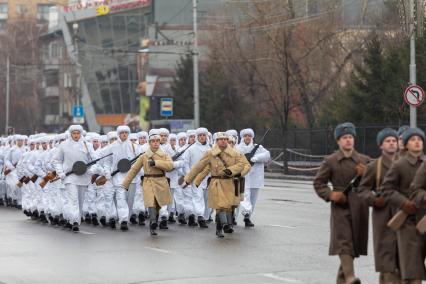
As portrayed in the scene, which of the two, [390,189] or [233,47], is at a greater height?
[233,47]

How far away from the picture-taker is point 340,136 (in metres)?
11.3

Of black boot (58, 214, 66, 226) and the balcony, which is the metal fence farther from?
the balcony

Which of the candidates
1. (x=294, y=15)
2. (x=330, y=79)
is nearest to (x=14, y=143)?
(x=294, y=15)

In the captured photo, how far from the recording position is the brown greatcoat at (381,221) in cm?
1034

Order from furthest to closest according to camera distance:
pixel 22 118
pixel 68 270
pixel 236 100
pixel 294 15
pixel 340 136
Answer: pixel 22 118 < pixel 236 100 < pixel 294 15 < pixel 68 270 < pixel 340 136

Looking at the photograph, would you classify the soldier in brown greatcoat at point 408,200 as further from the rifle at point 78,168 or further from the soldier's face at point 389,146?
the rifle at point 78,168

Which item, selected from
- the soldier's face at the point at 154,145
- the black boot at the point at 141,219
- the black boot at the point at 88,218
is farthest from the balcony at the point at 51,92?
the soldier's face at the point at 154,145

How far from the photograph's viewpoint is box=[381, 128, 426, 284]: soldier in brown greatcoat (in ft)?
32.7

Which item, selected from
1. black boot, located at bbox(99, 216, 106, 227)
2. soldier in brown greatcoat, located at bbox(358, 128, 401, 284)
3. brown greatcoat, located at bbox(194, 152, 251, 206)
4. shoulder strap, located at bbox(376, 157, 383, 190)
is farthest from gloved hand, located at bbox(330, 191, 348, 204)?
black boot, located at bbox(99, 216, 106, 227)

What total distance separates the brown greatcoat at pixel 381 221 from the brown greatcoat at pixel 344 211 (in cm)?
50

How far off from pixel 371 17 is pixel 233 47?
7353 mm

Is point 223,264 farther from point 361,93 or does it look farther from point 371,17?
point 371,17

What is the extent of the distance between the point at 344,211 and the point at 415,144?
1395 mm

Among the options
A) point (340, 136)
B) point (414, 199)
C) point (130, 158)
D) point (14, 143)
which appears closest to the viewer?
point (414, 199)
